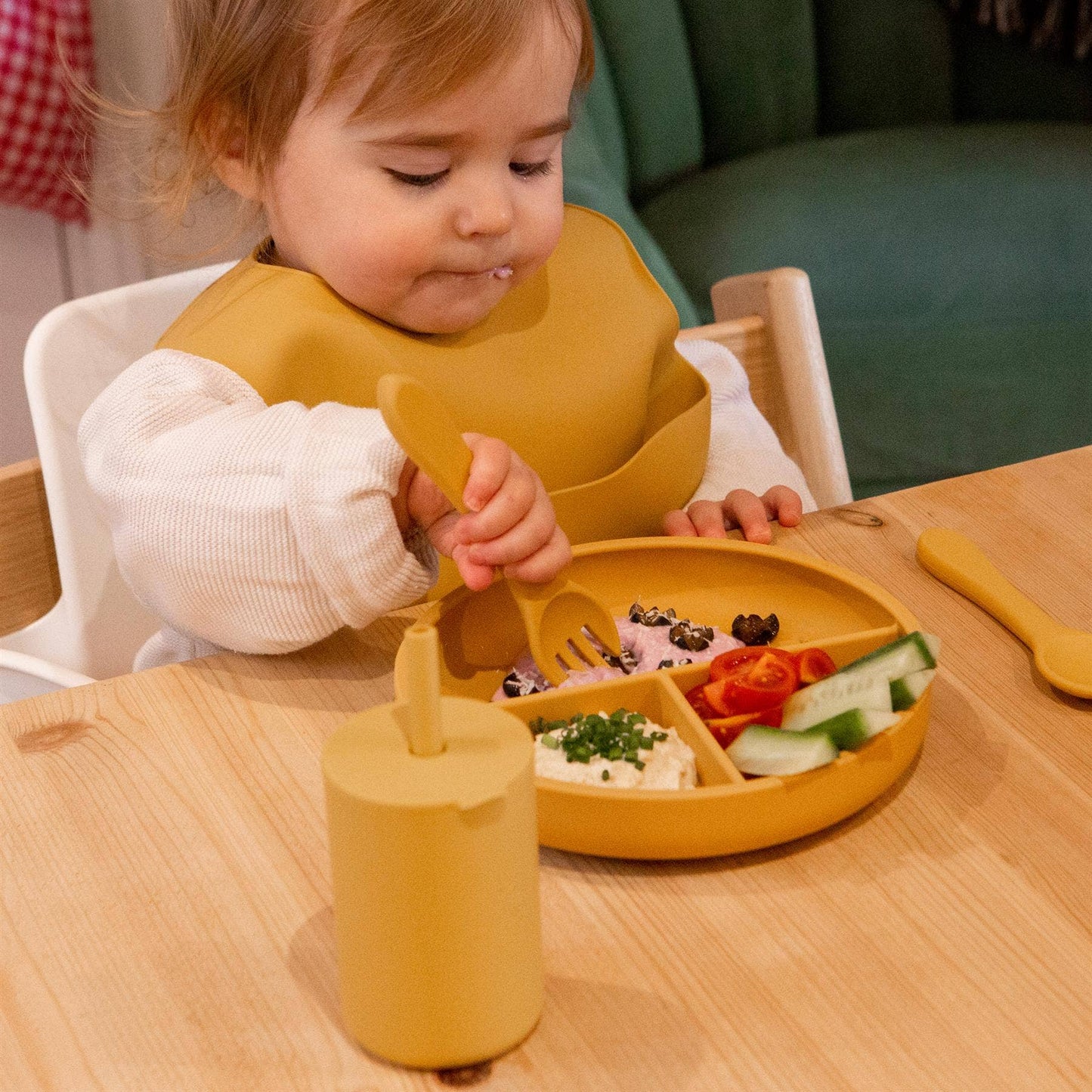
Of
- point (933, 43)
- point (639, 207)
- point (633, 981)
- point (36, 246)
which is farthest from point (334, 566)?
point (933, 43)

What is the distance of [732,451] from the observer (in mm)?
1225

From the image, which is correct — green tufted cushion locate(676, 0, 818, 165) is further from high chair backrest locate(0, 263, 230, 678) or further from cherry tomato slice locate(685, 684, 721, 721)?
cherry tomato slice locate(685, 684, 721, 721)

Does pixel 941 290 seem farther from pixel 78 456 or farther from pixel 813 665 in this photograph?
pixel 813 665

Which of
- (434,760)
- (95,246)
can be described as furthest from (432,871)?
(95,246)

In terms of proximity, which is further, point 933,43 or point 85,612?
point 933,43

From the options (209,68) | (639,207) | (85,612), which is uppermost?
(209,68)

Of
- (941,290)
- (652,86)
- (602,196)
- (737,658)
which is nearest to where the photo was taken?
(737,658)

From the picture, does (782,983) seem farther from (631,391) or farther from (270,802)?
(631,391)

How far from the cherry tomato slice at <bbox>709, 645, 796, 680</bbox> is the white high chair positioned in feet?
1.82

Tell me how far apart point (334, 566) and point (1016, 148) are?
6.29 ft

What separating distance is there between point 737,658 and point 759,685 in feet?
0.11

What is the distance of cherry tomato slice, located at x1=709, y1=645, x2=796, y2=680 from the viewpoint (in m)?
0.72

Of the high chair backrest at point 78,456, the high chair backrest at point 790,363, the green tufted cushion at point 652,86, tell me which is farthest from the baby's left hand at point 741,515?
the green tufted cushion at point 652,86

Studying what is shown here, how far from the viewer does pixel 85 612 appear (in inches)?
44.9
